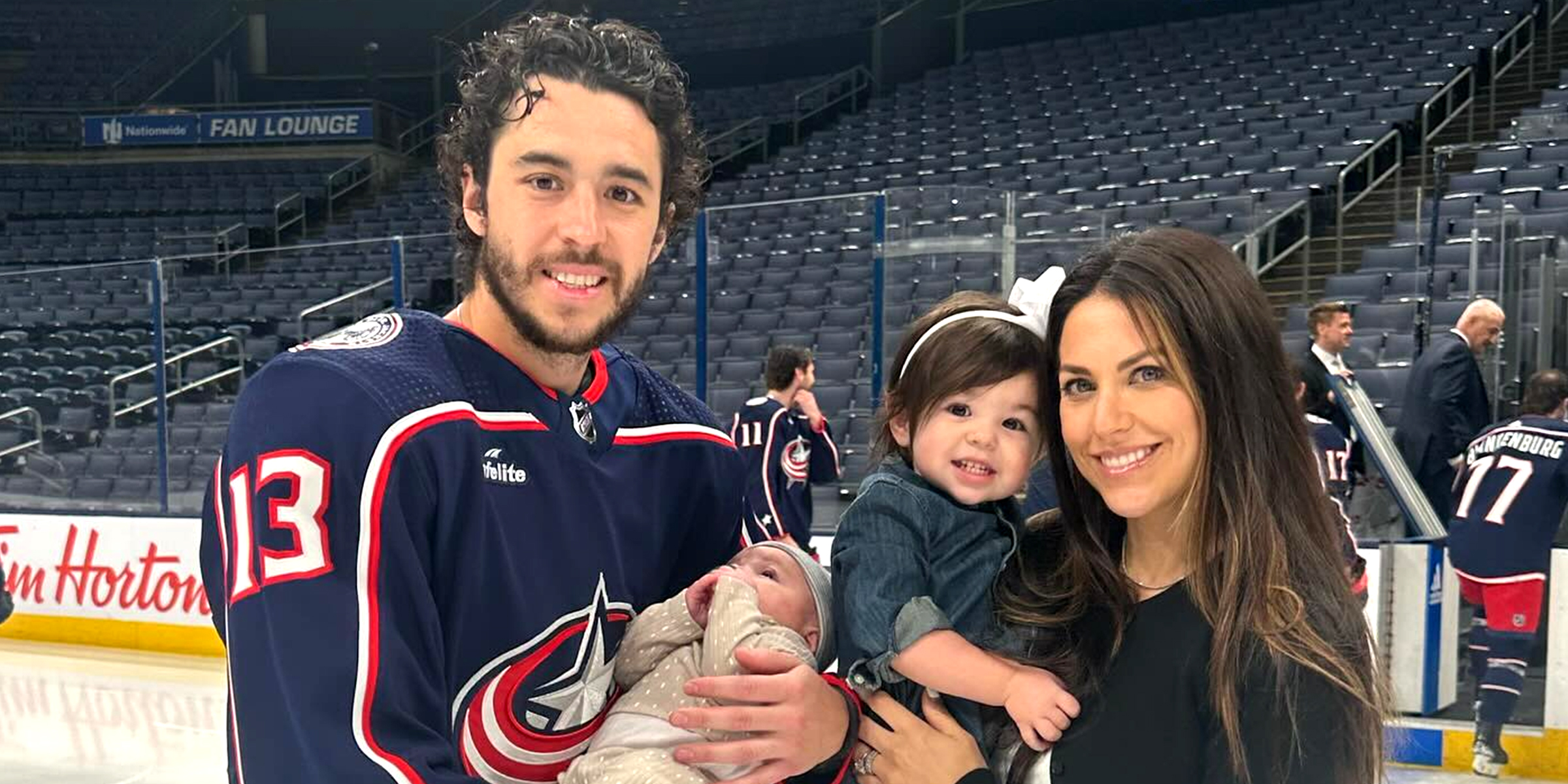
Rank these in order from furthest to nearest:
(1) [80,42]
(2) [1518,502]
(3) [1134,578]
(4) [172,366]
Answer: 1. (1) [80,42]
2. (4) [172,366]
3. (2) [1518,502]
4. (3) [1134,578]

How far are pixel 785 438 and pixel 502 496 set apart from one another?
4559 millimetres

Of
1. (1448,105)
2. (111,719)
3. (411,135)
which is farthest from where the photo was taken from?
(411,135)

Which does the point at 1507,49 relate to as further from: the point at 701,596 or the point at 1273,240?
the point at 701,596

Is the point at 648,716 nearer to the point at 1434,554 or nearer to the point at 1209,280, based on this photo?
the point at 1209,280

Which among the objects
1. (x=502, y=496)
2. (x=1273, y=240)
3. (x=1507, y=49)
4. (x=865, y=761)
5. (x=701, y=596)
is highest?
(x=1507, y=49)

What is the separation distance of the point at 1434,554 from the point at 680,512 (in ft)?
14.8

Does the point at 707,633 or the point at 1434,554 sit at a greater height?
the point at 707,633

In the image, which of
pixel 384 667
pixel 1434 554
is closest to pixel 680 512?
pixel 384 667

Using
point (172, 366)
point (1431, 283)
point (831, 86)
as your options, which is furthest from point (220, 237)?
point (1431, 283)

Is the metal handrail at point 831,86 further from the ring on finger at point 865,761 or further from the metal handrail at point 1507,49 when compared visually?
the ring on finger at point 865,761

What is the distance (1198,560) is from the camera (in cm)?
145

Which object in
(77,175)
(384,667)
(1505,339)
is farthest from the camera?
(77,175)

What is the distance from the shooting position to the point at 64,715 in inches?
239

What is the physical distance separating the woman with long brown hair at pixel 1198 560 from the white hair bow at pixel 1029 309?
6.1 inches
